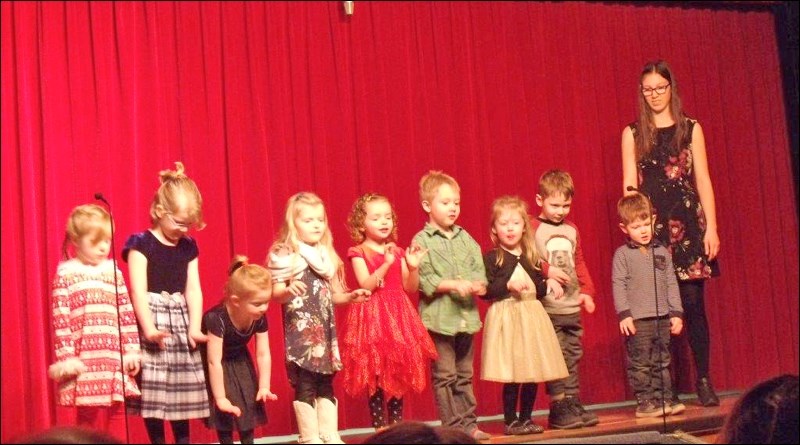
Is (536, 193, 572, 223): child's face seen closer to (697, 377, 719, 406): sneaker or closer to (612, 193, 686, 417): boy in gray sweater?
(612, 193, 686, 417): boy in gray sweater

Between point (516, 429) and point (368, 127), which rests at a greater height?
point (368, 127)

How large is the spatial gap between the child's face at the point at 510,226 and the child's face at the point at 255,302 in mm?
1180

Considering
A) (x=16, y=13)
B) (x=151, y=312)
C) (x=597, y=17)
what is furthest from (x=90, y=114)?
(x=597, y=17)

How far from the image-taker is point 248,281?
14.8 ft

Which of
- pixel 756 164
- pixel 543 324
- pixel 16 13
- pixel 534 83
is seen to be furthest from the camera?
pixel 756 164

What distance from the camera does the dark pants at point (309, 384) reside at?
472cm

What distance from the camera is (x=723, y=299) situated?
279 inches

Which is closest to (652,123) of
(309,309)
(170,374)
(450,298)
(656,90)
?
(656,90)

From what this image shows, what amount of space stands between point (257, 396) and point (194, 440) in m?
1.20

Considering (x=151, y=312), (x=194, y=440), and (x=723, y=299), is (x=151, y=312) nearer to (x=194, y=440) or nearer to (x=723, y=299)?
(x=194, y=440)

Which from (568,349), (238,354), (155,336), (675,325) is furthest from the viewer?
(675,325)

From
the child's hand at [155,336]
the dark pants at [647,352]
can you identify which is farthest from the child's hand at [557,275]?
the child's hand at [155,336]

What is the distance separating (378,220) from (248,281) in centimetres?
76

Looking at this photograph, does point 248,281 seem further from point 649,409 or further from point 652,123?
point 652,123
